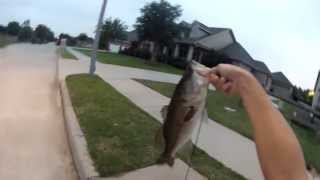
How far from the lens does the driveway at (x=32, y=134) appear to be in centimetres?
738

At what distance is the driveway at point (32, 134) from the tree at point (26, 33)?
2587 inches

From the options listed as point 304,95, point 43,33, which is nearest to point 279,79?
point 304,95

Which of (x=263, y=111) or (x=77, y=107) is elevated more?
(x=263, y=111)

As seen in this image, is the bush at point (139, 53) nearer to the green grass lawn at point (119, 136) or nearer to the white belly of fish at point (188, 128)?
the green grass lawn at point (119, 136)

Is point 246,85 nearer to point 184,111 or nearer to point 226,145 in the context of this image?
point 184,111

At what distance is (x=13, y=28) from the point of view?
88.9 meters

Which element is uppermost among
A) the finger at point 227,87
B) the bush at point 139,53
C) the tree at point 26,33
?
the finger at point 227,87

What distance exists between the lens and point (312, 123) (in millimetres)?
16844

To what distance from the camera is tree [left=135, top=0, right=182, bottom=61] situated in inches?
1833

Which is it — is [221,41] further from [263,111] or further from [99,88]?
[263,111]

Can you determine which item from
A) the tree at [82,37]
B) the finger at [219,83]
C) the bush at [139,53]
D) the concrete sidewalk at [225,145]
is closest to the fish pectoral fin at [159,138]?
the finger at [219,83]

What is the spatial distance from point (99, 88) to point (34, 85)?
214cm

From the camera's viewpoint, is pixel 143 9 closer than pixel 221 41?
Yes

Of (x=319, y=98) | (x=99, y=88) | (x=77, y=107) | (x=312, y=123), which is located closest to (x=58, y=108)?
(x=77, y=107)
